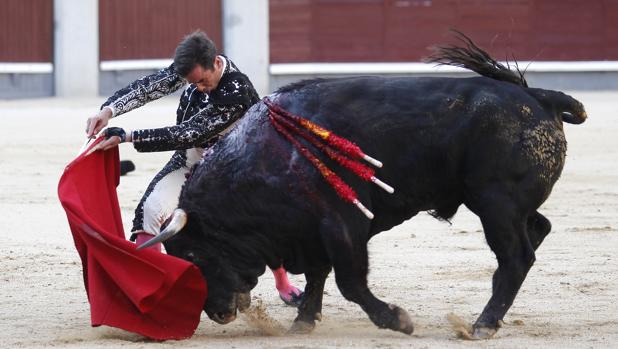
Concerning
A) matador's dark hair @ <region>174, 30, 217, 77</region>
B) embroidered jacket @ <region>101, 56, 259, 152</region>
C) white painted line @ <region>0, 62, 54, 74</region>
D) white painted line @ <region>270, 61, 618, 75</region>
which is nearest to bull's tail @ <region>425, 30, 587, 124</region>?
embroidered jacket @ <region>101, 56, 259, 152</region>

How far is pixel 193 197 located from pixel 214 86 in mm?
336

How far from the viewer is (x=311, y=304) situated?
3926 millimetres

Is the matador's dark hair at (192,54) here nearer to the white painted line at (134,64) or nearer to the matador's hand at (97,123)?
the matador's hand at (97,123)

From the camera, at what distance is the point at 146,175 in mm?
7891

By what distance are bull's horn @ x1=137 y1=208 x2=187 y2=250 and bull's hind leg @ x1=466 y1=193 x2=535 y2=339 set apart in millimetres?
864

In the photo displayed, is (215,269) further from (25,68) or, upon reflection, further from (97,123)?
(25,68)

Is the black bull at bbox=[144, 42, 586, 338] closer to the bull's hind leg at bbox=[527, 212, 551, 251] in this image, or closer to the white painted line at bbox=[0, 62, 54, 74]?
the bull's hind leg at bbox=[527, 212, 551, 251]

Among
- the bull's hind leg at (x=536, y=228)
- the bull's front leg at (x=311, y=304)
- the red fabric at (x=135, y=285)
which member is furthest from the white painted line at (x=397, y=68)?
the red fabric at (x=135, y=285)

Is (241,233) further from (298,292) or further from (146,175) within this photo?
(146,175)

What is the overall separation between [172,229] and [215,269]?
24 cm

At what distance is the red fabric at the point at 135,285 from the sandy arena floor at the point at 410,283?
0.19 feet

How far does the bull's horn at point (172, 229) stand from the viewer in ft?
11.8

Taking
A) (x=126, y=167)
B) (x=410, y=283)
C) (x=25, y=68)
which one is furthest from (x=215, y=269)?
(x=25, y=68)

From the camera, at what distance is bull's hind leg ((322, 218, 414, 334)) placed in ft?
11.9
